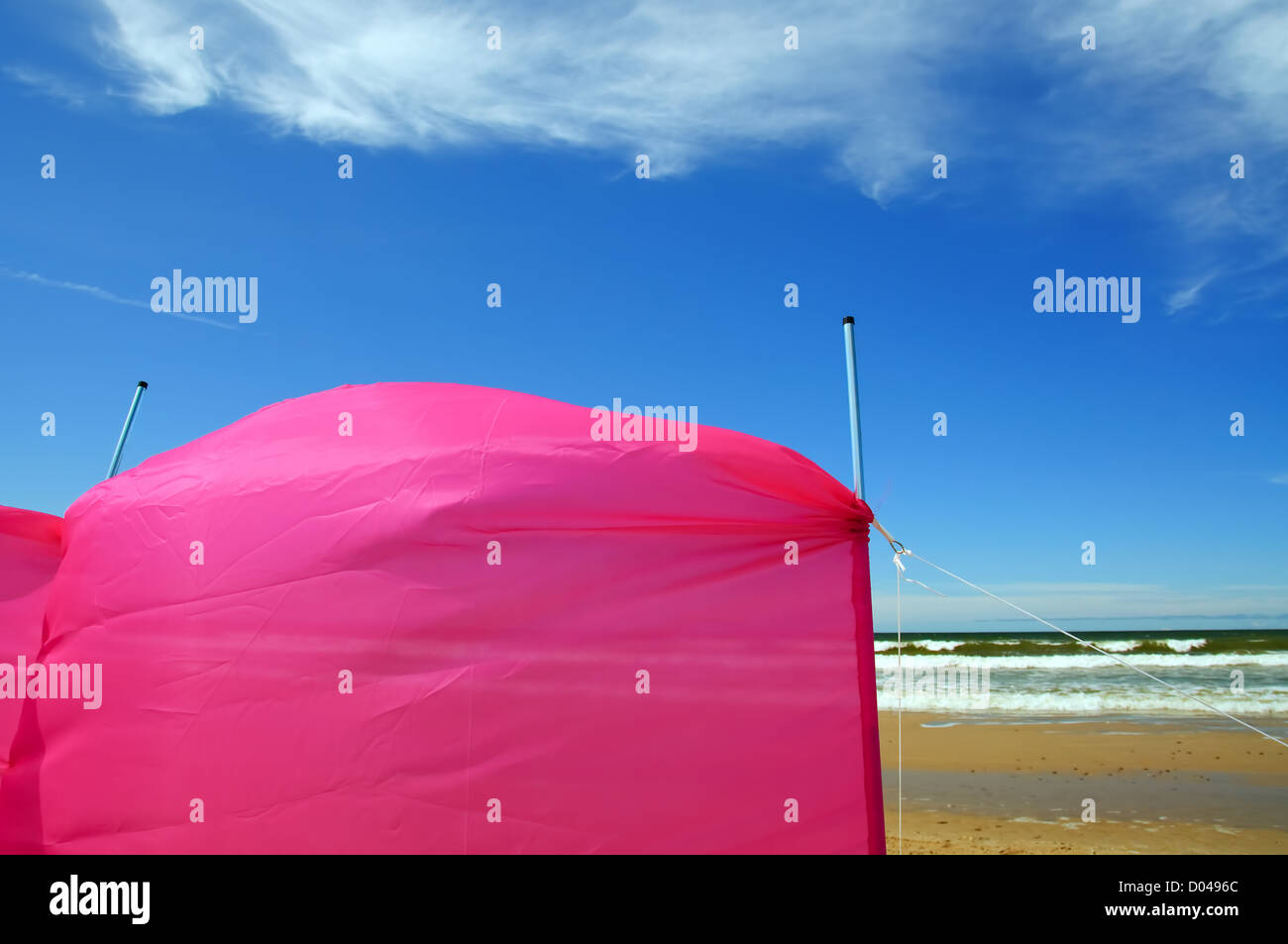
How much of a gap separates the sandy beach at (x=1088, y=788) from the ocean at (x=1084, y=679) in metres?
1.01

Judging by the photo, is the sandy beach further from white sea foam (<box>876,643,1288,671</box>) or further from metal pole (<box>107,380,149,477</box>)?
white sea foam (<box>876,643,1288,671</box>)

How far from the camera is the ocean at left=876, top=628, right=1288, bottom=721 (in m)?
12.4

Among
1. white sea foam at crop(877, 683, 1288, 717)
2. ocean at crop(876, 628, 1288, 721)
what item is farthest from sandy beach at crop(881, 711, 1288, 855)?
white sea foam at crop(877, 683, 1288, 717)

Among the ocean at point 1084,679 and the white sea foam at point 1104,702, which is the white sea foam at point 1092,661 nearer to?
the ocean at point 1084,679

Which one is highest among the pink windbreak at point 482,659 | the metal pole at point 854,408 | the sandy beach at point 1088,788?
the metal pole at point 854,408

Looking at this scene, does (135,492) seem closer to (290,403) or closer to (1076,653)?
(290,403)

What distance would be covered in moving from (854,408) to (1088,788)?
6.48 m

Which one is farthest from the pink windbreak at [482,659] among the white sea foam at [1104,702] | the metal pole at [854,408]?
the white sea foam at [1104,702]

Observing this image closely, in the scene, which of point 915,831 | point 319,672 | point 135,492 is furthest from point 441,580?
point 915,831

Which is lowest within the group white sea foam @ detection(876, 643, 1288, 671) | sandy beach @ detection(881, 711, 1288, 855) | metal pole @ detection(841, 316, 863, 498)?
white sea foam @ detection(876, 643, 1288, 671)

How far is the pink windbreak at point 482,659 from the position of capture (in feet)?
9.71

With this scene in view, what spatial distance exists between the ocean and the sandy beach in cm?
101

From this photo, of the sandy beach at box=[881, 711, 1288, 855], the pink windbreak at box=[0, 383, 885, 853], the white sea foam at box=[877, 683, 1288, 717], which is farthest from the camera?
the white sea foam at box=[877, 683, 1288, 717]
